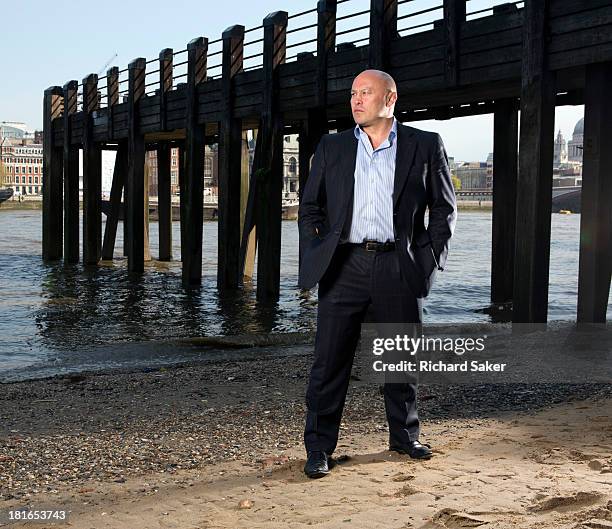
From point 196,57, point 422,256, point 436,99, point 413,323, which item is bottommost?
point 413,323

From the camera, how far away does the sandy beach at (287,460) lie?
3678 mm

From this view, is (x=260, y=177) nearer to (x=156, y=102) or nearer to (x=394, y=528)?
(x=156, y=102)

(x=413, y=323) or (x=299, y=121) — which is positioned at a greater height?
(x=299, y=121)

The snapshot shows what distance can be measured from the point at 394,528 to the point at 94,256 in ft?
67.0

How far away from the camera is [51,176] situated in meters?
24.6

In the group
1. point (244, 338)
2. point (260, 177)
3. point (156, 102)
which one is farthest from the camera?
point (156, 102)

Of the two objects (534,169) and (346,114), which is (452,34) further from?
(346,114)

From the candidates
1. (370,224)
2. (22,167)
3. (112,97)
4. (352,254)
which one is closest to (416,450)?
(352,254)

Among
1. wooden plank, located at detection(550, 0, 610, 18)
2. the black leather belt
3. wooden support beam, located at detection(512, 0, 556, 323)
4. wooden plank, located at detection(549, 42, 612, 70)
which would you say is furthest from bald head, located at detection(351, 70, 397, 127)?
wooden support beam, located at detection(512, 0, 556, 323)

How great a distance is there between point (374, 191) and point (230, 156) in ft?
37.3

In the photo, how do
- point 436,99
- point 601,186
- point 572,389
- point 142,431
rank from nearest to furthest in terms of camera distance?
point 142,431 < point 572,389 < point 601,186 < point 436,99

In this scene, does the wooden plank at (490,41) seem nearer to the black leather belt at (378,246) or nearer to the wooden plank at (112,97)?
the black leather belt at (378,246)

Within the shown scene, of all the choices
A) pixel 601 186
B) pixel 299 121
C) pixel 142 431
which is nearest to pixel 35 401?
pixel 142 431

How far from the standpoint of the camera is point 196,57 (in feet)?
54.4
